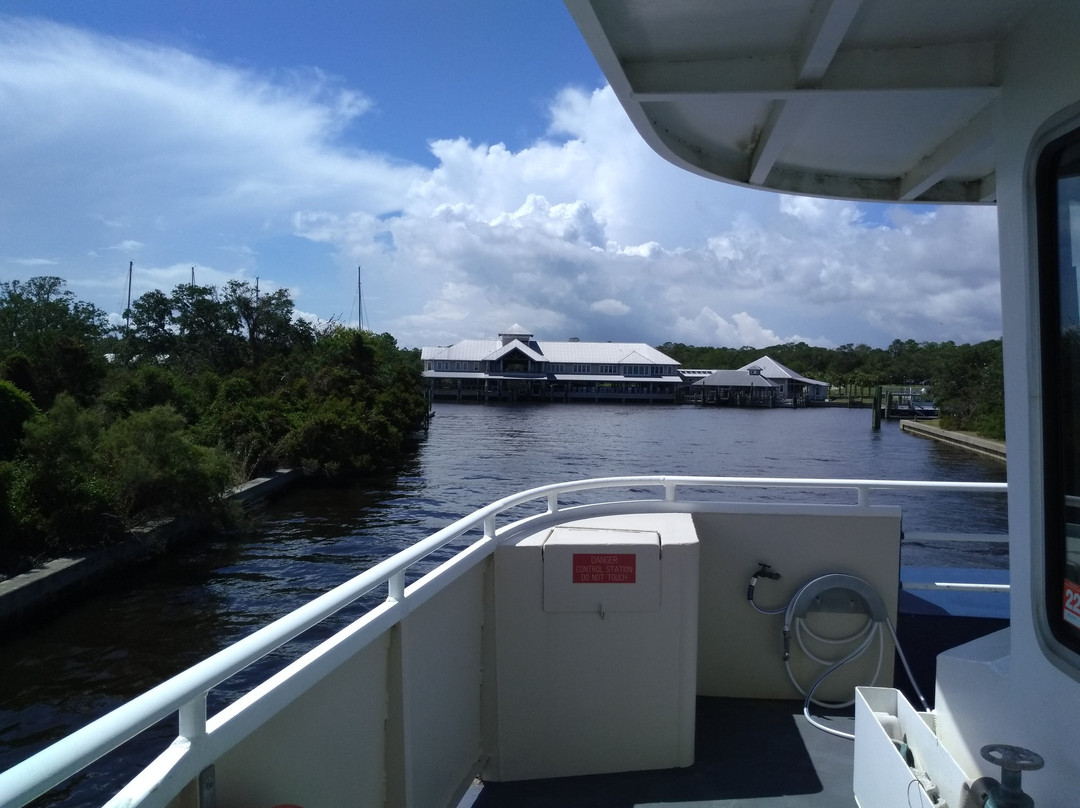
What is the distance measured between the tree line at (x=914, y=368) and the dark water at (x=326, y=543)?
4070mm

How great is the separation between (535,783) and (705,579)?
1.17 m

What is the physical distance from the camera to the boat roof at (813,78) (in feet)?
6.33

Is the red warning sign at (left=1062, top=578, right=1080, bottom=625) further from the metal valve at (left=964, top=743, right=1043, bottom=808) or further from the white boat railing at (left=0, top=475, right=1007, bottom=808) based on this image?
the white boat railing at (left=0, top=475, right=1007, bottom=808)

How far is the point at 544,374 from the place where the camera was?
268 ft

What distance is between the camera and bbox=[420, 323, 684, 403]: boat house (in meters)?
80.3

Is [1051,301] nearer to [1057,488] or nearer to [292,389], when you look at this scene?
[1057,488]

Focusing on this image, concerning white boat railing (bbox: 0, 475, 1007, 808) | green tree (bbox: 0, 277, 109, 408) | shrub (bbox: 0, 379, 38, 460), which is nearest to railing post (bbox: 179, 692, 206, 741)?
white boat railing (bbox: 0, 475, 1007, 808)

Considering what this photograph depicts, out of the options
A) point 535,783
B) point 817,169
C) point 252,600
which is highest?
point 817,169

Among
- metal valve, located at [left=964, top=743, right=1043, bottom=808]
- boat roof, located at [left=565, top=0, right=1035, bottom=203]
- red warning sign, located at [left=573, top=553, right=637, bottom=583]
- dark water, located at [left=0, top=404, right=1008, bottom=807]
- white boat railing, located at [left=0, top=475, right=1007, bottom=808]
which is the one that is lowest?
dark water, located at [left=0, top=404, right=1008, bottom=807]

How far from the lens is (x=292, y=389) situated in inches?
1393

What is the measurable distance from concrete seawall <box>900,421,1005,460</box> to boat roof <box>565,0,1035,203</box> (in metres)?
41.4

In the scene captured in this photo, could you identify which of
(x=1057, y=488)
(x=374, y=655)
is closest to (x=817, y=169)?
(x=1057, y=488)

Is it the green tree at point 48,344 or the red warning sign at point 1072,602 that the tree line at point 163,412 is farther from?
the red warning sign at point 1072,602

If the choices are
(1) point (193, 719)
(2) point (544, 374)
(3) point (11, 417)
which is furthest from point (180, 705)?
(2) point (544, 374)
